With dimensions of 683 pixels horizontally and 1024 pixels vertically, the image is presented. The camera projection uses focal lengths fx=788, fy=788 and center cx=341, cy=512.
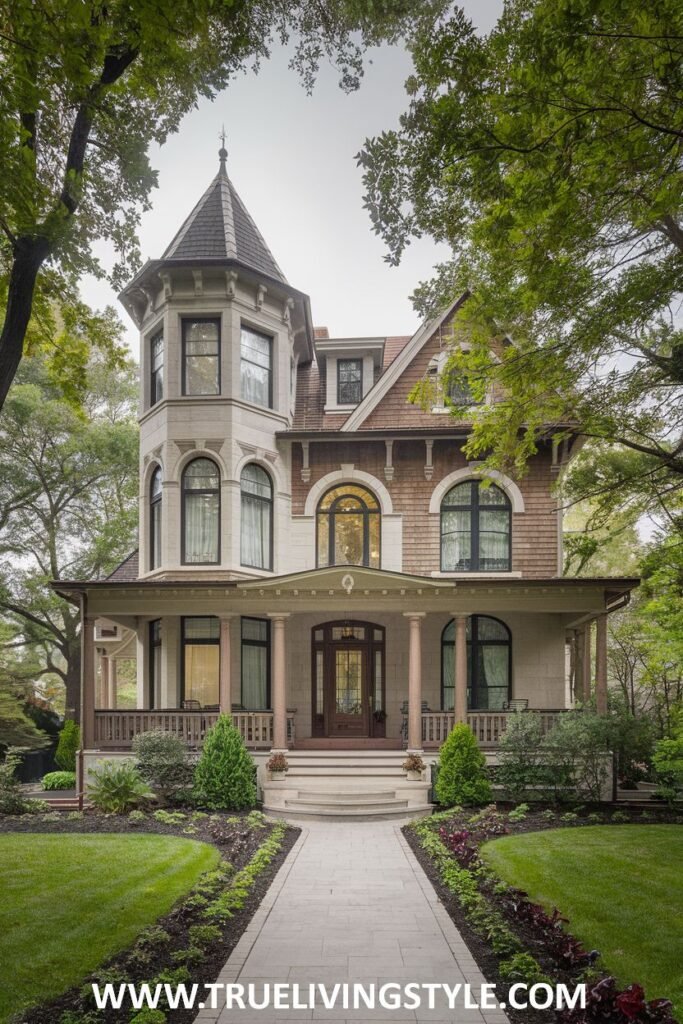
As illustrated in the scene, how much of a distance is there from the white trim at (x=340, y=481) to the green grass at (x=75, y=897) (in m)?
9.17

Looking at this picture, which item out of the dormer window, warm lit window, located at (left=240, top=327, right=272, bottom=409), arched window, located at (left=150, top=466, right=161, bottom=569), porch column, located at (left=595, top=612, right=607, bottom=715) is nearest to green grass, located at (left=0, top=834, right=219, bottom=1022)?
arched window, located at (left=150, top=466, right=161, bottom=569)

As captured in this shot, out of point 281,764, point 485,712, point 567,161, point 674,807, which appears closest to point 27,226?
point 567,161

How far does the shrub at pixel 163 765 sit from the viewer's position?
48.6ft

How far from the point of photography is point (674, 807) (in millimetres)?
14531

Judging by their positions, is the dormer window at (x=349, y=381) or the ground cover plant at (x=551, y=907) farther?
the dormer window at (x=349, y=381)

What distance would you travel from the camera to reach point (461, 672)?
53.1 ft

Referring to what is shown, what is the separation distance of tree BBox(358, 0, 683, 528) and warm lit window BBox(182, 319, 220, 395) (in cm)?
809

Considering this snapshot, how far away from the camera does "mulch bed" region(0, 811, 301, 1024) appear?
5754 mm

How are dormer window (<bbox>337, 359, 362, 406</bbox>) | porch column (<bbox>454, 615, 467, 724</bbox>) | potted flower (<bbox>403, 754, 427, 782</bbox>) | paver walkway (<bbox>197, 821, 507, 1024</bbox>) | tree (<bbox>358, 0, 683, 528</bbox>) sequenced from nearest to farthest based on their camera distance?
paver walkway (<bbox>197, 821, 507, 1024</bbox>)
tree (<bbox>358, 0, 683, 528</bbox>)
potted flower (<bbox>403, 754, 427, 782</bbox>)
porch column (<bbox>454, 615, 467, 724</bbox>)
dormer window (<bbox>337, 359, 362, 406</bbox>)

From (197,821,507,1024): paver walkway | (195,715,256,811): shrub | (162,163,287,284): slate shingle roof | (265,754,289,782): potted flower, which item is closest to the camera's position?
(197,821,507,1024): paver walkway

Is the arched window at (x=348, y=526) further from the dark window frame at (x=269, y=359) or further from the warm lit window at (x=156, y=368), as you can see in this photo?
the warm lit window at (x=156, y=368)

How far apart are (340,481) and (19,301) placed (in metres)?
11.6

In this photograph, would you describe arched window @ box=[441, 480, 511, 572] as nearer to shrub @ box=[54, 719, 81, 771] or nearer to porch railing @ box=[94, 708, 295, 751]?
porch railing @ box=[94, 708, 295, 751]

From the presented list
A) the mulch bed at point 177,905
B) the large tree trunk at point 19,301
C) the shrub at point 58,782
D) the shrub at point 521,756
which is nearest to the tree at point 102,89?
the large tree trunk at point 19,301
